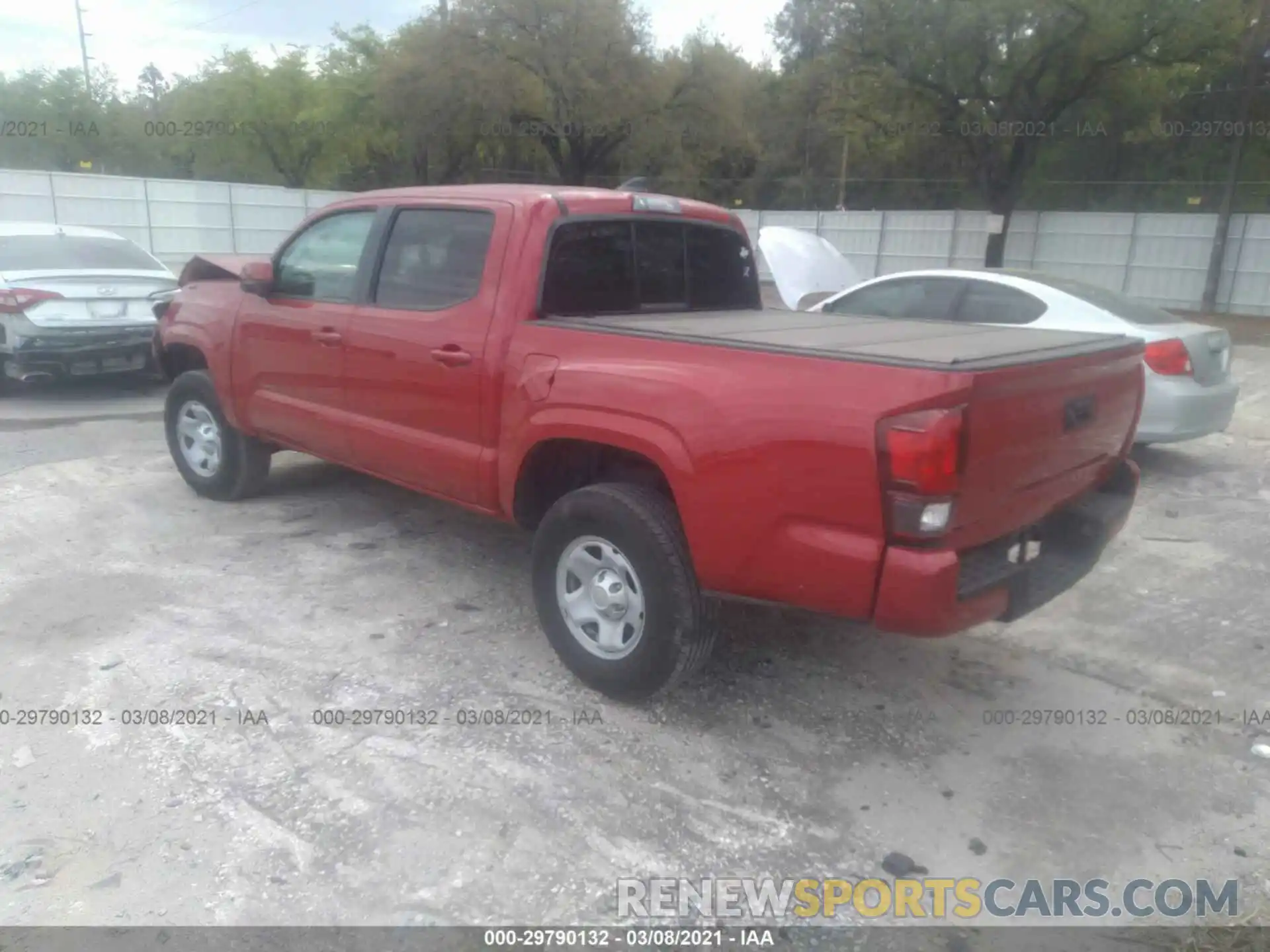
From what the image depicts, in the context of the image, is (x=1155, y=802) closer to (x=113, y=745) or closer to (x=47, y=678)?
(x=113, y=745)

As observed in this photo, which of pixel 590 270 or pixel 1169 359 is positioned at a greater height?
pixel 590 270

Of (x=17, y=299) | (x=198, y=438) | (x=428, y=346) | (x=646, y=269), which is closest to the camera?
(x=428, y=346)

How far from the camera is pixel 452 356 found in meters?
4.08

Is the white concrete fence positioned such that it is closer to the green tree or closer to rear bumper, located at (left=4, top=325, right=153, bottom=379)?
the green tree

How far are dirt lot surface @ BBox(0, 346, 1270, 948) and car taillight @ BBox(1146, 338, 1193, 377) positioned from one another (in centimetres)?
167

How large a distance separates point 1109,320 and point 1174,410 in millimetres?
761

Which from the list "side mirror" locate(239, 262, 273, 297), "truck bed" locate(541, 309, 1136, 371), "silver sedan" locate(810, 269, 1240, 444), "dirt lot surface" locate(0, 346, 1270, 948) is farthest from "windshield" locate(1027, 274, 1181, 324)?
"side mirror" locate(239, 262, 273, 297)

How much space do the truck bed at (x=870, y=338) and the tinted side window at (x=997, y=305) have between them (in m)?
3.01

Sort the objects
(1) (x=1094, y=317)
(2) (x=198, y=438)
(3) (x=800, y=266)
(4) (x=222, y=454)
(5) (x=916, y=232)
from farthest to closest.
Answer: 1. (5) (x=916, y=232)
2. (3) (x=800, y=266)
3. (1) (x=1094, y=317)
4. (2) (x=198, y=438)
5. (4) (x=222, y=454)

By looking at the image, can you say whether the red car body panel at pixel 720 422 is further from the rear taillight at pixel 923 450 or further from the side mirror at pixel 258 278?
the side mirror at pixel 258 278

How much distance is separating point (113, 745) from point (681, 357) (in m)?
2.42

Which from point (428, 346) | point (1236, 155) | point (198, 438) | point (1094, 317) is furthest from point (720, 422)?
point (1236, 155)

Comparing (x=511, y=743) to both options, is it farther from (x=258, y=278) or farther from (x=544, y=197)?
(x=258, y=278)

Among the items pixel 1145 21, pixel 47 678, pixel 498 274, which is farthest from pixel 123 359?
pixel 1145 21
